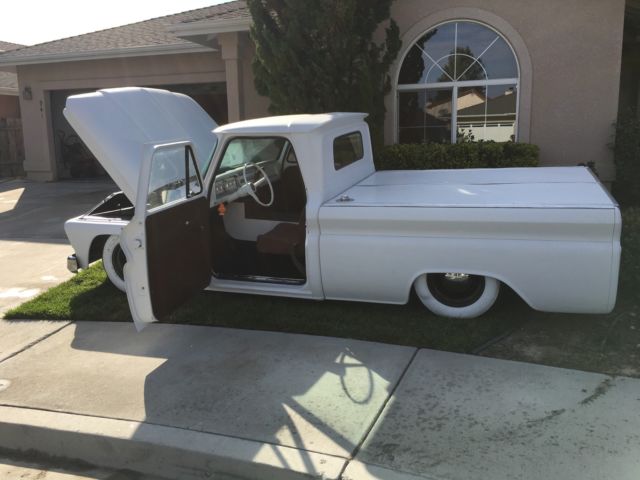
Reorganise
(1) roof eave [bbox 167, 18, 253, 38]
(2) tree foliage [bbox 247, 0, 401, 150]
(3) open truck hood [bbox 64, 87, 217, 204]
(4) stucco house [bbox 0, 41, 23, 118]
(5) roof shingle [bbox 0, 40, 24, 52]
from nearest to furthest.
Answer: (3) open truck hood [bbox 64, 87, 217, 204]
(2) tree foliage [bbox 247, 0, 401, 150]
(1) roof eave [bbox 167, 18, 253, 38]
(4) stucco house [bbox 0, 41, 23, 118]
(5) roof shingle [bbox 0, 40, 24, 52]

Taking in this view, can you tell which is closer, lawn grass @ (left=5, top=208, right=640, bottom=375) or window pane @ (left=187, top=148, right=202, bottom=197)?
lawn grass @ (left=5, top=208, right=640, bottom=375)

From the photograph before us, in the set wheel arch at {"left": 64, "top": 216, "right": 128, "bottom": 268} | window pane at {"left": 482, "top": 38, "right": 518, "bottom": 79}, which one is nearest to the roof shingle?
window pane at {"left": 482, "top": 38, "right": 518, "bottom": 79}

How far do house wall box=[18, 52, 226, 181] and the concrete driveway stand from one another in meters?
0.88

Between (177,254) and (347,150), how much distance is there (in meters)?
2.09

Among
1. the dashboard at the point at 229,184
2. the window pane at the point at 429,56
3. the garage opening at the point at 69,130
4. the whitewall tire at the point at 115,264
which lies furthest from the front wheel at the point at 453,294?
the garage opening at the point at 69,130

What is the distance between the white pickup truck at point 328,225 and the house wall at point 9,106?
696 inches

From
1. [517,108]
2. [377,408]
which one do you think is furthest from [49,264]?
[517,108]

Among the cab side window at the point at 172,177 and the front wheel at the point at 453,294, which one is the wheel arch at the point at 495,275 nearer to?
the front wheel at the point at 453,294

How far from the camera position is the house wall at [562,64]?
9.09 meters

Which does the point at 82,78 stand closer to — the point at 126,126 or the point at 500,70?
the point at 500,70

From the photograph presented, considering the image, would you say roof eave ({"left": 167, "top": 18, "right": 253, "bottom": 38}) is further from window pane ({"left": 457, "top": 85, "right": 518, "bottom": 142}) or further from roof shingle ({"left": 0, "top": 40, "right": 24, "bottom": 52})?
roof shingle ({"left": 0, "top": 40, "right": 24, "bottom": 52})

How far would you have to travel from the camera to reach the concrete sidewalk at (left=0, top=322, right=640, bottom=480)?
3000mm

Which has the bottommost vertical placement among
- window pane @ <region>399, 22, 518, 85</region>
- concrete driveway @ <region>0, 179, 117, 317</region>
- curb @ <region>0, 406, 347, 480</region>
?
curb @ <region>0, 406, 347, 480</region>

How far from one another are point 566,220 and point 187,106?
4108mm
